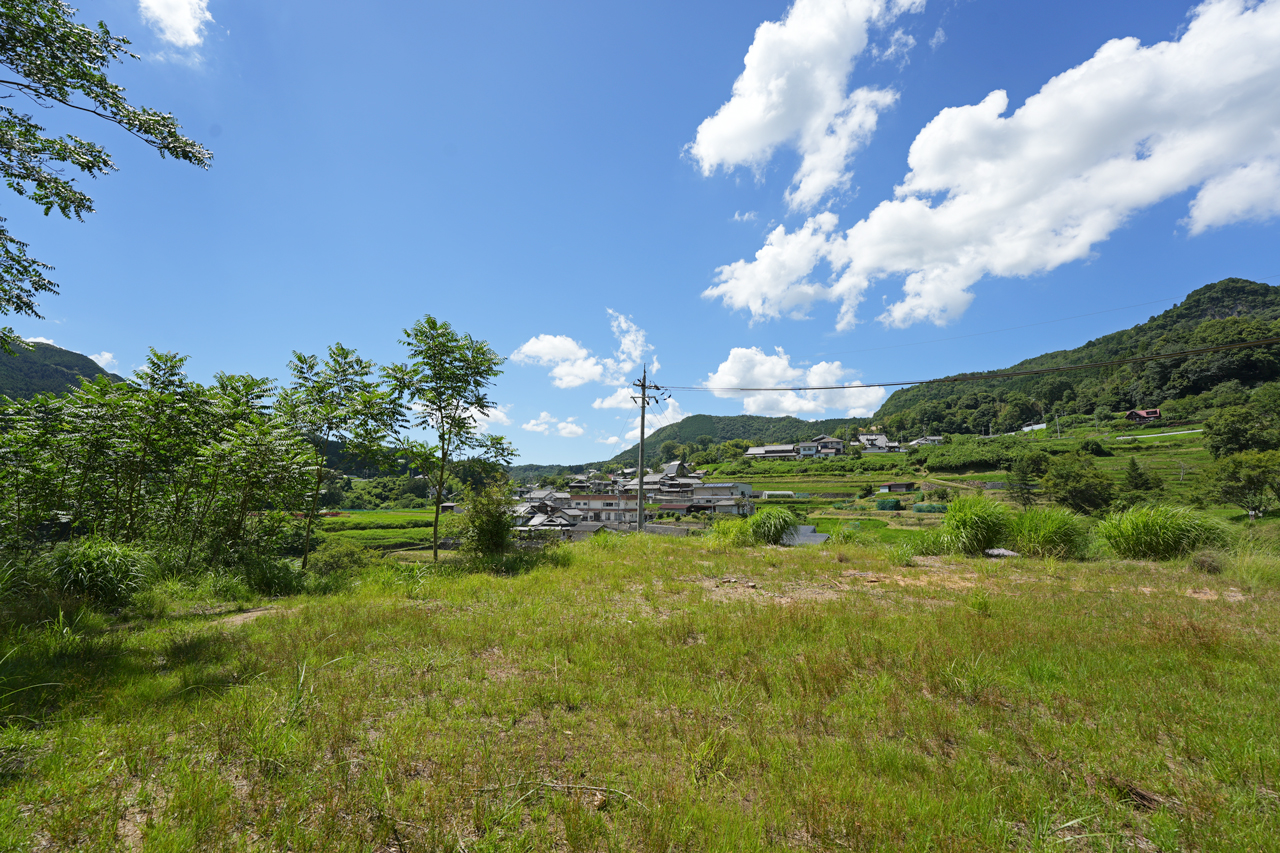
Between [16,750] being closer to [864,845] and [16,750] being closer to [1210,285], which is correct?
[864,845]

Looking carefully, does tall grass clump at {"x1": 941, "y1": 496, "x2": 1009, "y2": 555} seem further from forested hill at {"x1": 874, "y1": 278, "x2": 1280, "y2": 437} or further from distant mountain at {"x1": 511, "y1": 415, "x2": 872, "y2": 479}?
distant mountain at {"x1": 511, "y1": 415, "x2": 872, "y2": 479}

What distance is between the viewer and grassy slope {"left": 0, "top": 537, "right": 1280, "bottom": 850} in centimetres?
232

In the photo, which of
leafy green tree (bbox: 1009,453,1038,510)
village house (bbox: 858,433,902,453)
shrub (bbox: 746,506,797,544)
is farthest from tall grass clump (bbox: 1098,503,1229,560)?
village house (bbox: 858,433,902,453)

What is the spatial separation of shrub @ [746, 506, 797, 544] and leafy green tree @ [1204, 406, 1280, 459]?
196 ft

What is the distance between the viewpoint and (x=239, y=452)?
8.16 meters

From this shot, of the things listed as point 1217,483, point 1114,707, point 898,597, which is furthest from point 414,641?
point 1217,483

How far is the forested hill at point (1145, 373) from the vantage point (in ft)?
232

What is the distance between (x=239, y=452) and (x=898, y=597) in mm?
11888

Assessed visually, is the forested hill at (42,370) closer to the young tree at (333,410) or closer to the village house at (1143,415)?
the young tree at (333,410)

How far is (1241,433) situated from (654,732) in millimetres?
72350

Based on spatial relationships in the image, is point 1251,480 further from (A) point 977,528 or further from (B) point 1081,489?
(A) point 977,528

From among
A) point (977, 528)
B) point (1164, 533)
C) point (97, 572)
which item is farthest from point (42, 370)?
point (1164, 533)

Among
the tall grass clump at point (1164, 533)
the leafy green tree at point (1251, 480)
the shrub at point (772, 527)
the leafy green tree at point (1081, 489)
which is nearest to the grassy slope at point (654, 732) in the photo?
the tall grass clump at point (1164, 533)

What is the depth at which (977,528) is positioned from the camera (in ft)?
39.8
